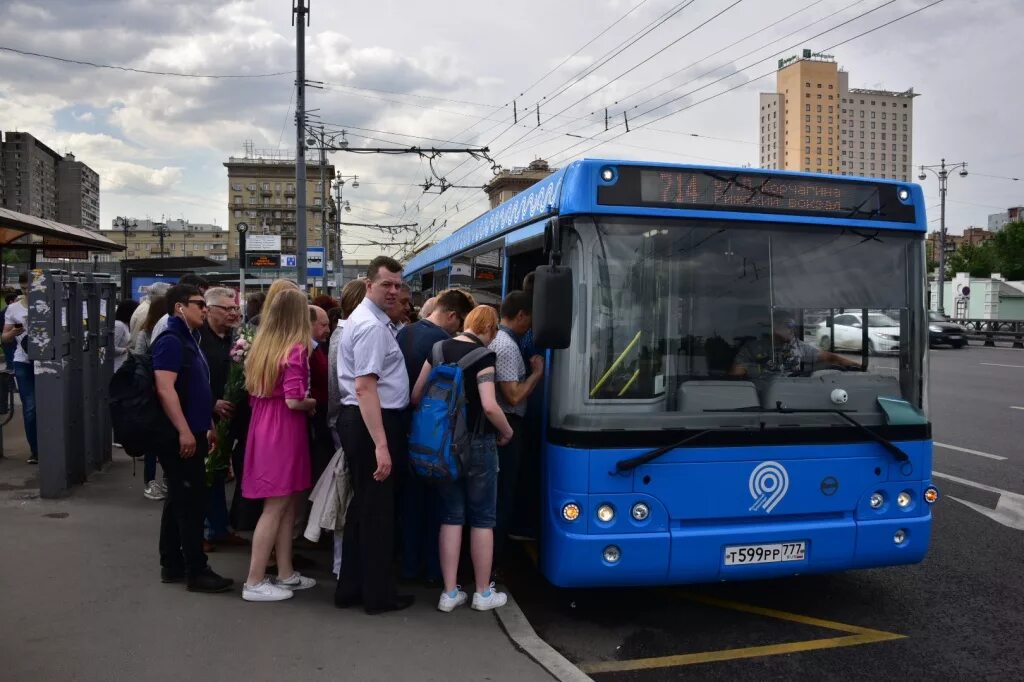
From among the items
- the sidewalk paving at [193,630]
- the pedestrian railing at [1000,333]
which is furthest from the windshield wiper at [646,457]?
the pedestrian railing at [1000,333]

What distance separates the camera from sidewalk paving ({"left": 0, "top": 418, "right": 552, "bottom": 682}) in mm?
3953

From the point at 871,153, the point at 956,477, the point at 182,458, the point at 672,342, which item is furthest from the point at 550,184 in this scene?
the point at 871,153

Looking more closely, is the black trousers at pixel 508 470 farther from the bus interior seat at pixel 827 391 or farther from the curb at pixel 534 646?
the bus interior seat at pixel 827 391

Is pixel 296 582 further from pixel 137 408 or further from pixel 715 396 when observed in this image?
pixel 715 396

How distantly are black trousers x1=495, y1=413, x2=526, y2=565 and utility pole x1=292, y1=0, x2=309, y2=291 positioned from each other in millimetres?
15687

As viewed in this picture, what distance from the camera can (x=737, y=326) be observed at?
15.5 ft

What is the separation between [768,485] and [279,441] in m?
2.77

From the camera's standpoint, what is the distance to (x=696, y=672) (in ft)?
14.0

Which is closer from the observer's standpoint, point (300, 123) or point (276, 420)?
point (276, 420)

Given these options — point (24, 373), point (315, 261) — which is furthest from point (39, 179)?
point (24, 373)

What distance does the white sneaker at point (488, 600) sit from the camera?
4.85 metres

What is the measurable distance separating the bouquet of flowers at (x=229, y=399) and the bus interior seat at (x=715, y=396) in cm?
281

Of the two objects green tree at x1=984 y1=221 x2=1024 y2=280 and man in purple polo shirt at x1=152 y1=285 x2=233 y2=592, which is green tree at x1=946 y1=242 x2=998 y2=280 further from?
man in purple polo shirt at x1=152 y1=285 x2=233 y2=592

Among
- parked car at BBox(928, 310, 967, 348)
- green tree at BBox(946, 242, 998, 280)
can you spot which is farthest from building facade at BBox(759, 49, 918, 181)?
green tree at BBox(946, 242, 998, 280)
